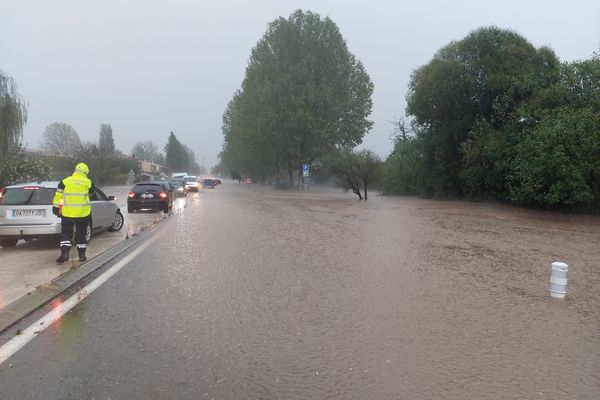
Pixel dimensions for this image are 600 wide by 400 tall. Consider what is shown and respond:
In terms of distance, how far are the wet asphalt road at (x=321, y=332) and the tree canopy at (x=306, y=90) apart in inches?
1467

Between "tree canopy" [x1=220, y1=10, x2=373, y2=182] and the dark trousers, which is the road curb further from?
"tree canopy" [x1=220, y1=10, x2=373, y2=182]

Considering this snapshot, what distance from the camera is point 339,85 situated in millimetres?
46781

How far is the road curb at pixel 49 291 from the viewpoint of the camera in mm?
5206

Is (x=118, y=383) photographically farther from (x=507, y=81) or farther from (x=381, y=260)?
(x=507, y=81)

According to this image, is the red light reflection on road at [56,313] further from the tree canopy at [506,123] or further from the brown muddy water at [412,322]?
the tree canopy at [506,123]

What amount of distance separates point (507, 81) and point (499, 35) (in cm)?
376

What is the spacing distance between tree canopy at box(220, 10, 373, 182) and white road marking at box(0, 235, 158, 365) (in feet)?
128

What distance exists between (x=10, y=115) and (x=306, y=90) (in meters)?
25.4

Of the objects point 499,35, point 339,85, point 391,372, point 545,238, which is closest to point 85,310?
point 391,372

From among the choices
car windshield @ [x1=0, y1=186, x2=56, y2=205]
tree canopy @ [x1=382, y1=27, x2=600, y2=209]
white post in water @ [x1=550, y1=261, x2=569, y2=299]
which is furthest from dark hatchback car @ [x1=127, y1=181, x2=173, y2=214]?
white post in water @ [x1=550, y1=261, x2=569, y2=299]

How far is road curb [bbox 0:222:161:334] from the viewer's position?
5.21m

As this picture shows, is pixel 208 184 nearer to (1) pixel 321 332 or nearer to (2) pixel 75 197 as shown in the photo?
(2) pixel 75 197

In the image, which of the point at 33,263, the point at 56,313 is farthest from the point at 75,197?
the point at 56,313

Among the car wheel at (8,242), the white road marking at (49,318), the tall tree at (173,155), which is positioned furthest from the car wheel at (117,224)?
the tall tree at (173,155)
